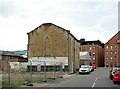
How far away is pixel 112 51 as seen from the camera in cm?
13538

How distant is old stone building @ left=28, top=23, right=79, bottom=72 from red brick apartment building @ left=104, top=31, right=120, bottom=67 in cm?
6428

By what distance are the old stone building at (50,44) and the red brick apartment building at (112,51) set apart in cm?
6428

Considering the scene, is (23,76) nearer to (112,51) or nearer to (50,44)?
(50,44)

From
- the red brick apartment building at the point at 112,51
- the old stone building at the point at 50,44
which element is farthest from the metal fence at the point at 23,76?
the red brick apartment building at the point at 112,51

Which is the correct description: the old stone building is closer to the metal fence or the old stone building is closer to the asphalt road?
the metal fence

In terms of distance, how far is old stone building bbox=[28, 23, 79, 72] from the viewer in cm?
7025

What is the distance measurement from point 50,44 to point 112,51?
227 feet

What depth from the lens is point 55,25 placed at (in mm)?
71688

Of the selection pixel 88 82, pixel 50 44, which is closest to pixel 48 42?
pixel 50 44

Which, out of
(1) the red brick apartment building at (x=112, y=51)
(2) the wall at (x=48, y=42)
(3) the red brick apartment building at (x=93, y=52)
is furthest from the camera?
(3) the red brick apartment building at (x=93, y=52)

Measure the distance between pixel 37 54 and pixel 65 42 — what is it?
303 inches

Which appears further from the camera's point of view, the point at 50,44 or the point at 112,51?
the point at 112,51

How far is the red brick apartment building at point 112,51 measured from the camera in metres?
134

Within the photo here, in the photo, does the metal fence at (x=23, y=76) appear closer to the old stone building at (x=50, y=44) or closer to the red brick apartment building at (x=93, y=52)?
the old stone building at (x=50, y=44)
